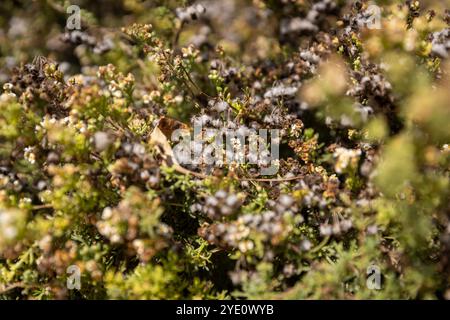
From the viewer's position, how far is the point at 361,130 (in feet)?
5.60

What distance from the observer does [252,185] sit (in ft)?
5.56

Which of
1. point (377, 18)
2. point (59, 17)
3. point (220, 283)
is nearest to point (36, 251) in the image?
point (220, 283)

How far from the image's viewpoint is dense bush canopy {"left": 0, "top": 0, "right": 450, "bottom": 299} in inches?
53.7

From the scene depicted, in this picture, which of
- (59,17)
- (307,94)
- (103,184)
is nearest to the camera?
(103,184)

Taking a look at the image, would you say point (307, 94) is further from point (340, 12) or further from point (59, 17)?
point (59, 17)

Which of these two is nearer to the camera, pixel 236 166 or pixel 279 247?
pixel 279 247

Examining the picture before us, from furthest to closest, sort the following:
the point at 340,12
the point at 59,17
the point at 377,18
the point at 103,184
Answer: the point at 59,17 → the point at 340,12 → the point at 377,18 → the point at 103,184

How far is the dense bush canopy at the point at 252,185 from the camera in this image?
1363 millimetres

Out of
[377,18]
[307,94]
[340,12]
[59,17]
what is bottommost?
[307,94]

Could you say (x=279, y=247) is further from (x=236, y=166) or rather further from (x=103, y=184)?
(x=103, y=184)

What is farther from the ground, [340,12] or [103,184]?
[340,12]
